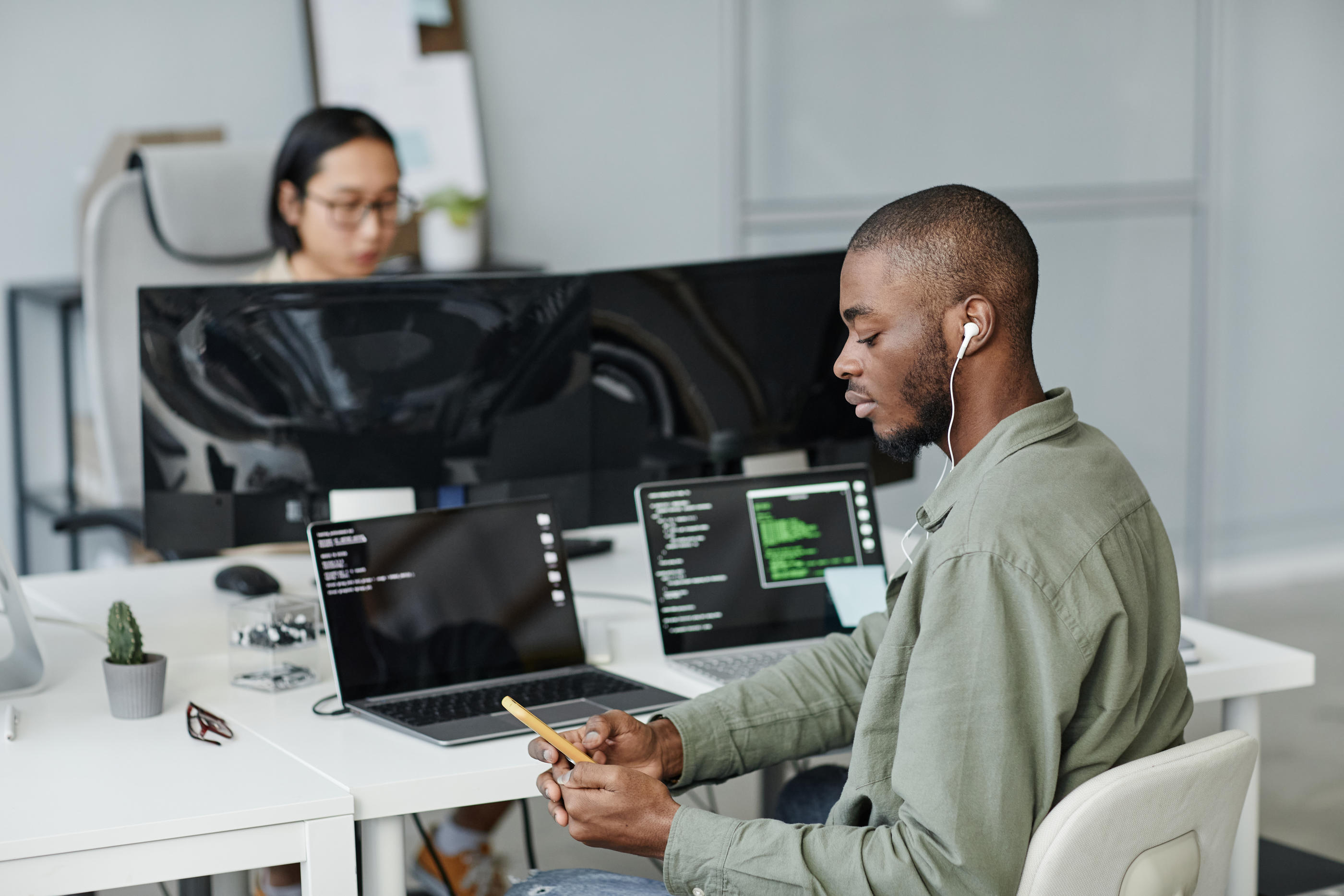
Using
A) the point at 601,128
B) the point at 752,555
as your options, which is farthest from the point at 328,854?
the point at 601,128

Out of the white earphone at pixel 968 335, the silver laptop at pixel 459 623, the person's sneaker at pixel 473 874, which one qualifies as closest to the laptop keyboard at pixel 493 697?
the silver laptop at pixel 459 623

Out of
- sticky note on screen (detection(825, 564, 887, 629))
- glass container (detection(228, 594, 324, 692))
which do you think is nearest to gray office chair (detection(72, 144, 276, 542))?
glass container (detection(228, 594, 324, 692))

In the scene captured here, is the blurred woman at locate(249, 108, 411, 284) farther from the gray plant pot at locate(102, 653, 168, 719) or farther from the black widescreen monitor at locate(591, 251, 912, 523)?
the gray plant pot at locate(102, 653, 168, 719)

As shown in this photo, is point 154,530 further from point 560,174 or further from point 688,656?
point 560,174

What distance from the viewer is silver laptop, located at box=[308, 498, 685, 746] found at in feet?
4.95

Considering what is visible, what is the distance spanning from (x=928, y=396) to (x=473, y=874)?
60.0 inches

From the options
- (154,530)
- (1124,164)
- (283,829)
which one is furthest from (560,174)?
(283,829)

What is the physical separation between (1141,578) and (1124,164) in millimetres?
2990

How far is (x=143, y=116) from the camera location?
11.4ft

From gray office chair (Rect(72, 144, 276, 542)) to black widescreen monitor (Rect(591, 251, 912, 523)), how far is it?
118 cm

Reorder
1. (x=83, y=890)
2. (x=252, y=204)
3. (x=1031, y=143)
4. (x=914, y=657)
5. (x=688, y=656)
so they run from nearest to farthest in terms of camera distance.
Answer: (x=914, y=657)
(x=83, y=890)
(x=688, y=656)
(x=252, y=204)
(x=1031, y=143)

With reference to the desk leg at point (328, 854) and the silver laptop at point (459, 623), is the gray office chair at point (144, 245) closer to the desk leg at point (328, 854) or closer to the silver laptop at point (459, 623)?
the silver laptop at point (459, 623)

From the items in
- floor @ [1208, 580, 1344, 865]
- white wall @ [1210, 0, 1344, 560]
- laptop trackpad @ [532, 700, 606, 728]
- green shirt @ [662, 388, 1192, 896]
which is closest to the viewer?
green shirt @ [662, 388, 1192, 896]

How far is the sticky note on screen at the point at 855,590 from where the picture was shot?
175cm
